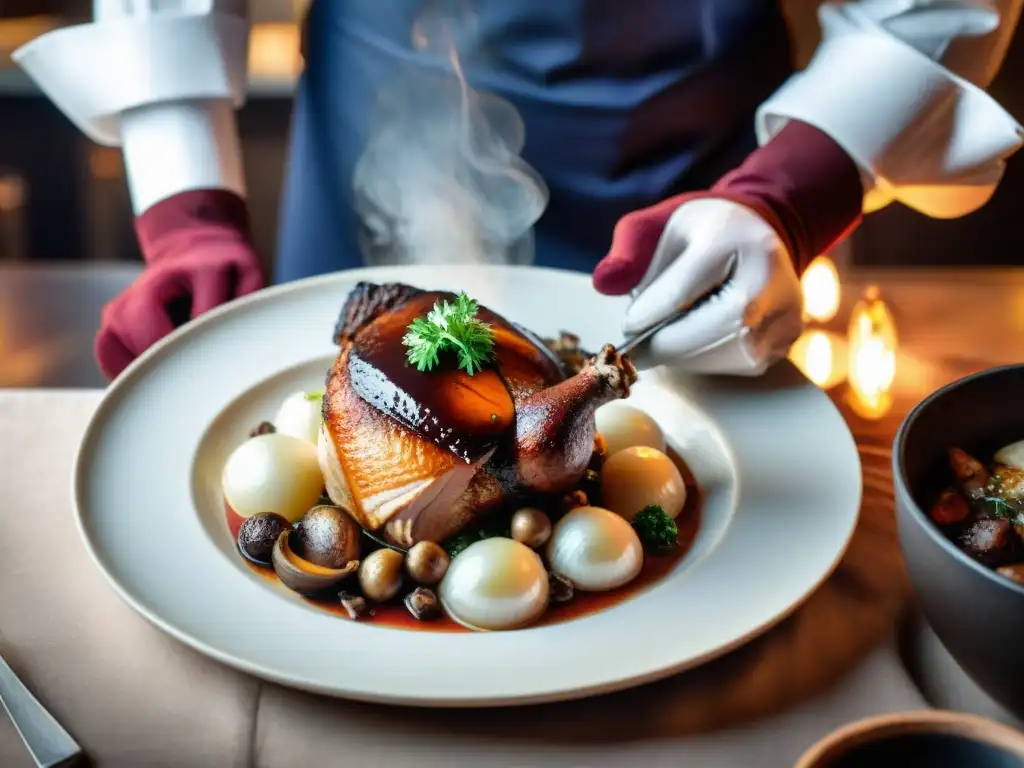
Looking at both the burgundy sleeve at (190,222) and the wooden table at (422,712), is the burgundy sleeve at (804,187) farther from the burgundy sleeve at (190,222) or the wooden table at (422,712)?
the burgundy sleeve at (190,222)

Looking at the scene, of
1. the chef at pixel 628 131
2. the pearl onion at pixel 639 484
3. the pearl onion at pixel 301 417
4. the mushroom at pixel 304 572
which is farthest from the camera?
the chef at pixel 628 131

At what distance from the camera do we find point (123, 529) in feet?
3.44

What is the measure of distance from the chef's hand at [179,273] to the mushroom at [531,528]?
0.67 metres

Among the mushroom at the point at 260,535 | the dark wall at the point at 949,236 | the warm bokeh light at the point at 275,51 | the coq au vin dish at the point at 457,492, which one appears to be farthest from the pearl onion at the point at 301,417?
the dark wall at the point at 949,236

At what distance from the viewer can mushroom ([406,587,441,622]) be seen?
3.24 feet

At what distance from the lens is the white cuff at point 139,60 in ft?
5.47

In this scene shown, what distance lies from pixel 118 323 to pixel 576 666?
90 centimetres

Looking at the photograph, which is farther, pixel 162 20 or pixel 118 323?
pixel 162 20

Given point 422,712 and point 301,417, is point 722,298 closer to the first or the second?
point 301,417

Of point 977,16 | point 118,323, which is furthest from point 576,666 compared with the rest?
point 977,16

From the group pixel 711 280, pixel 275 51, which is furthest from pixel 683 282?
pixel 275 51

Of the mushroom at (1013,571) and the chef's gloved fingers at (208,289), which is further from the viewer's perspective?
the chef's gloved fingers at (208,289)

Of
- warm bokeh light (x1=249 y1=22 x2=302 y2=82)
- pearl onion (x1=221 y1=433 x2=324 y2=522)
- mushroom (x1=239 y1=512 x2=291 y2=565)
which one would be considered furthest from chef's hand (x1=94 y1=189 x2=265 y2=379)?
warm bokeh light (x1=249 y1=22 x2=302 y2=82)

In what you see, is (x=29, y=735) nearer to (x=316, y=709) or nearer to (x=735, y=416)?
(x=316, y=709)
